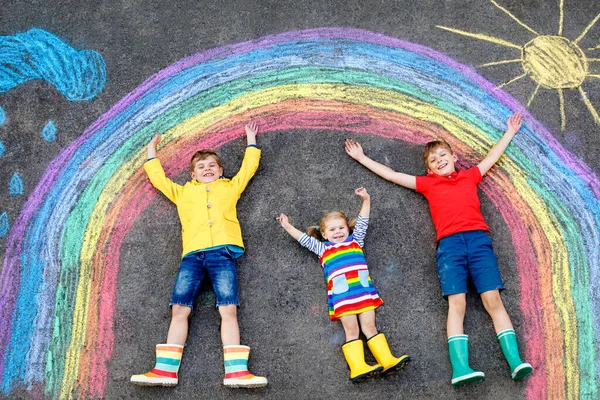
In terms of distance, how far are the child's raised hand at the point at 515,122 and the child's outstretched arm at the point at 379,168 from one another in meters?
0.92

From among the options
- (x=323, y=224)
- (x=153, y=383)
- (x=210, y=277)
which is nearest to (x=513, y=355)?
(x=323, y=224)

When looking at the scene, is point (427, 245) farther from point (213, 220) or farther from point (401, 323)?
point (213, 220)

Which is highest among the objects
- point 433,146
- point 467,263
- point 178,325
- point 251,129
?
point 251,129

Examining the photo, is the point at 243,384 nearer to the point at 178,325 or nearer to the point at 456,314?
the point at 178,325

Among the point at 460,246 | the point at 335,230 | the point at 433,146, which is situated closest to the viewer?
the point at 460,246

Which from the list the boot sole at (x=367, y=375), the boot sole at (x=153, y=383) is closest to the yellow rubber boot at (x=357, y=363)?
the boot sole at (x=367, y=375)

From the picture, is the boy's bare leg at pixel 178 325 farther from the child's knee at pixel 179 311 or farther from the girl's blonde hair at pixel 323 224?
the girl's blonde hair at pixel 323 224

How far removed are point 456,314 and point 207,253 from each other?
174 centimetres

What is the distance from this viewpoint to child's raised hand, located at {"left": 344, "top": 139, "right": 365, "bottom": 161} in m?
4.34

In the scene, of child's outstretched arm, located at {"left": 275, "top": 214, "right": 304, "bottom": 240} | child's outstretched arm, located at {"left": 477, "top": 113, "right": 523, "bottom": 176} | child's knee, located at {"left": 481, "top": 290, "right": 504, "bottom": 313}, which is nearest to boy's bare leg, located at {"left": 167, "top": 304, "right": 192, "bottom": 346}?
child's outstretched arm, located at {"left": 275, "top": 214, "right": 304, "bottom": 240}

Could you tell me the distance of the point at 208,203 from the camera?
13.1 feet

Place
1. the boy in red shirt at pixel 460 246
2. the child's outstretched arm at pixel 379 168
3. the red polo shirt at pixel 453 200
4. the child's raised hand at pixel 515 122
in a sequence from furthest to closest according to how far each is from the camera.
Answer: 1. the child's raised hand at pixel 515 122
2. the child's outstretched arm at pixel 379 168
3. the red polo shirt at pixel 453 200
4. the boy in red shirt at pixel 460 246

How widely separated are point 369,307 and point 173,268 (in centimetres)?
143

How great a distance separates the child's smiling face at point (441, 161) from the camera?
163 inches
